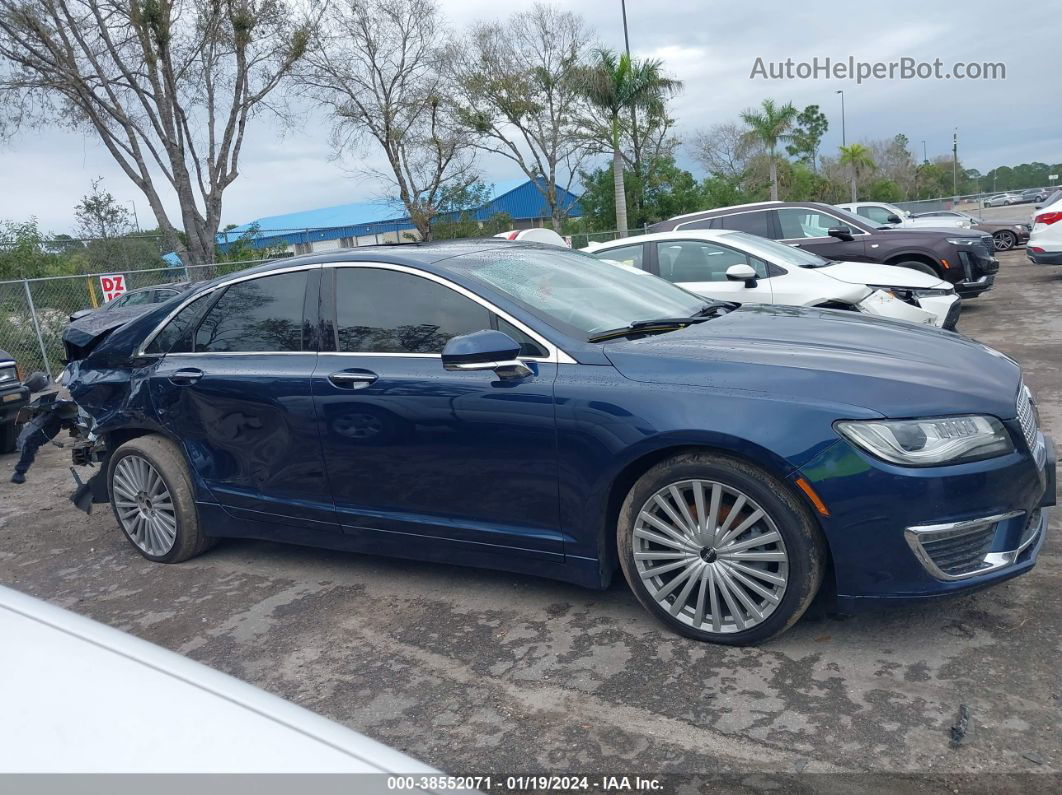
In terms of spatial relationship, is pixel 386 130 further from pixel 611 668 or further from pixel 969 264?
pixel 611 668

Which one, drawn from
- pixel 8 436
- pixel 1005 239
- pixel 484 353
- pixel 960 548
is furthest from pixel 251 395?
pixel 1005 239

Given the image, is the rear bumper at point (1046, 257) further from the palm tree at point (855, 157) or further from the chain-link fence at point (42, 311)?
the palm tree at point (855, 157)

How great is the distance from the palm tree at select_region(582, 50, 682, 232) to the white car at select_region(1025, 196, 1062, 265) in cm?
1514

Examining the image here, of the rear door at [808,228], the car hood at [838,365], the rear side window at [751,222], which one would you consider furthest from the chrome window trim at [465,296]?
the rear door at [808,228]

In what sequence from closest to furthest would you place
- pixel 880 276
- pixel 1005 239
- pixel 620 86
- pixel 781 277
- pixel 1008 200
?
1. pixel 781 277
2. pixel 880 276
3. pixel 1005 239
4. pixel 620 86
5. pixel 1008 200

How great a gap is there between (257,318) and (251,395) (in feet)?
1.47

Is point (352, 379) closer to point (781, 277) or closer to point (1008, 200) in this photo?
point (781, 277)

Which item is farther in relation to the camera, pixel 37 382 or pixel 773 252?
pixel 773 252

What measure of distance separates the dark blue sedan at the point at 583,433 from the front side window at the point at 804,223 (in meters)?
8.48

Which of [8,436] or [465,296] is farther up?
[465,296]

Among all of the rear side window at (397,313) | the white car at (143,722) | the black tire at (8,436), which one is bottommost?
the black tire at (8,436)

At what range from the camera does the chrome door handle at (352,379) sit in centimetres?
413

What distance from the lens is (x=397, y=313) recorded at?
4.23 m

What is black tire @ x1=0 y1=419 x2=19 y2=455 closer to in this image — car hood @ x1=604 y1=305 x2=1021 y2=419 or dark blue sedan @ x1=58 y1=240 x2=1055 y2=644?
dark blue sedan @ x1=58 y1=240 x2=1055 y2=644
